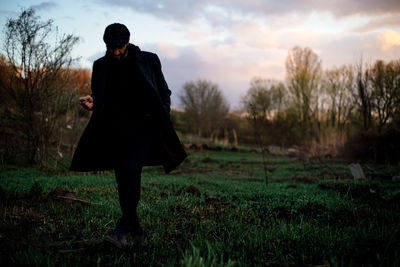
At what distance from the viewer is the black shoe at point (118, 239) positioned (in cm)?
234

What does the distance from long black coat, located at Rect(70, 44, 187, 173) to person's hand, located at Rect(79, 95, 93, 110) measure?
41 mm

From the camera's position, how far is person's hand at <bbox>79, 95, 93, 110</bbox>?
2641 mm

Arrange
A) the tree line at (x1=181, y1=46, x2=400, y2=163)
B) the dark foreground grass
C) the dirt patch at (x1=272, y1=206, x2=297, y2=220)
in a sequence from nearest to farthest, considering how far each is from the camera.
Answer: the dark foreground grass < the dirt patch at (x1=272, y1=206, x2=297, y2=220) < the tree line at (x1=181, y1=46, x2=400, y2=163)

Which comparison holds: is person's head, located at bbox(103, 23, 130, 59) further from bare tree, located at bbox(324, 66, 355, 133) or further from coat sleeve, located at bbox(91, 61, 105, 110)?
bare tree, located at bbox(324, 66, 355, 133)

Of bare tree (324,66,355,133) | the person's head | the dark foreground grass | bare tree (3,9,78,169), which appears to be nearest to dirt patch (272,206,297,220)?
the dark foreground grass

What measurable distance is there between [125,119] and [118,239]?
1.08m

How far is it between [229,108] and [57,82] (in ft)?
121

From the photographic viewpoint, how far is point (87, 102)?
2.67 m

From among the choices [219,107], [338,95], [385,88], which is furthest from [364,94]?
[219,107]

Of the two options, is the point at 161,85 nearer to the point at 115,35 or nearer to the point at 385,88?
the point at 115,35

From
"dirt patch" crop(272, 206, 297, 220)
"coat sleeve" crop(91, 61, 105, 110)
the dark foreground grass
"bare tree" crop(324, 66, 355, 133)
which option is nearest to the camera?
the dark foreground grass

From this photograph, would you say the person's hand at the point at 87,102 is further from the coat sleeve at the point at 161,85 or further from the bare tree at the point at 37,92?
the bare tree at the point at 37,92

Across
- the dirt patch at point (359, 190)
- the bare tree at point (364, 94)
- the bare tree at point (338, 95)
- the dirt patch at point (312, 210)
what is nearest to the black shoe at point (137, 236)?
the dirt patch at point (312, 210)

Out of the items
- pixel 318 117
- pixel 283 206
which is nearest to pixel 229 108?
pixel 318 117
